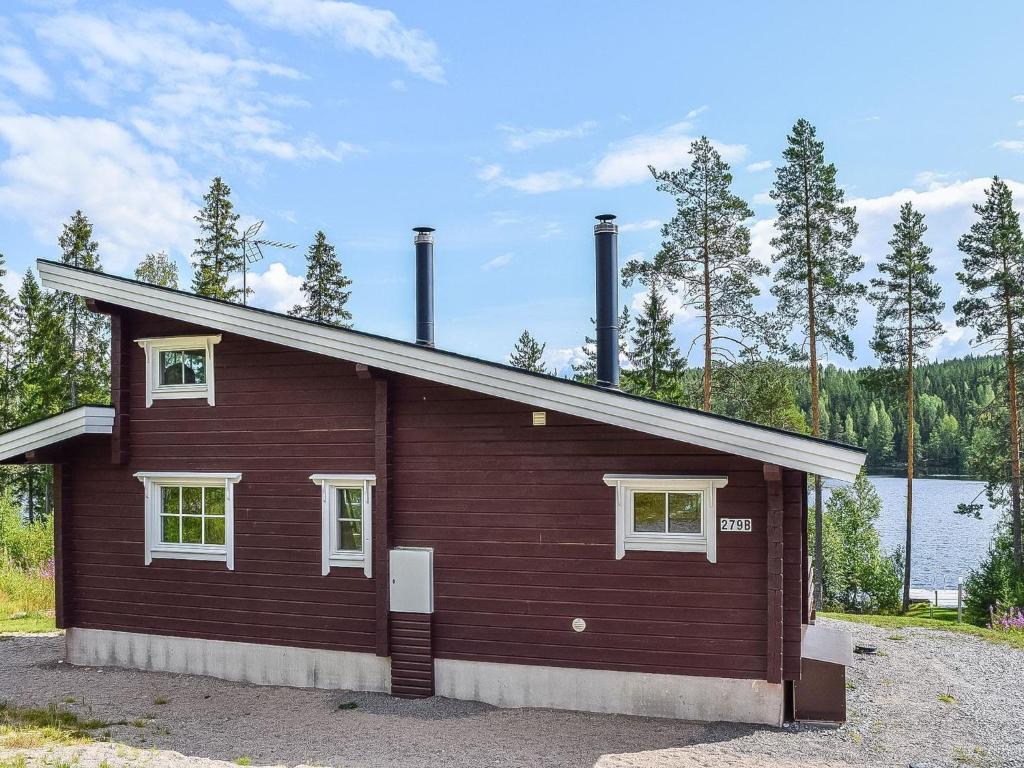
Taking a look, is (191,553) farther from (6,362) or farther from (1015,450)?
(6,362)

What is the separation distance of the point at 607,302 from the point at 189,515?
538 centimetres

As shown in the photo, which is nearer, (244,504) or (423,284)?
(244,504)

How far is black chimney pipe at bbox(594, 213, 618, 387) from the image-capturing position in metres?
8.73

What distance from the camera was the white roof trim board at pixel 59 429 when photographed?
921cm

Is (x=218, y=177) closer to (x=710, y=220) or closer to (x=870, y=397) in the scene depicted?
(x=710, y=220)

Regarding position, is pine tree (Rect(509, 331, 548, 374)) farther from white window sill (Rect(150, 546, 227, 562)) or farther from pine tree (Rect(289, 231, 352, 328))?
white window sill (Rect(150, 546, 227, 562))

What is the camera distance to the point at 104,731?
6977mm

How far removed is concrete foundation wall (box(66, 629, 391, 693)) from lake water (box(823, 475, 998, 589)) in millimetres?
23673

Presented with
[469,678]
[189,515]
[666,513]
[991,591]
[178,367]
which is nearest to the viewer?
[666,513]

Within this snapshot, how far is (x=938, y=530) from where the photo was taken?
146 ft

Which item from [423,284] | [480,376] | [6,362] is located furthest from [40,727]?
[6,362]

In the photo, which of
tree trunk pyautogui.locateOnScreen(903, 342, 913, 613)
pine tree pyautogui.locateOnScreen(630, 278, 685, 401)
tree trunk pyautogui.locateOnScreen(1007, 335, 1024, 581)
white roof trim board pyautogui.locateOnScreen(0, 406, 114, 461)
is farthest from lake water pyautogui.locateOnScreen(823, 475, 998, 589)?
white roof trim board pyautogui.locateOnScreen(0, 406, 114, 461)

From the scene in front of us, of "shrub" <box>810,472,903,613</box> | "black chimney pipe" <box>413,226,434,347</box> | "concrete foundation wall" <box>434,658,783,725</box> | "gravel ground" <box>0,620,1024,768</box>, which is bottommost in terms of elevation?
"shrub" <box>810,472,903,613</box>

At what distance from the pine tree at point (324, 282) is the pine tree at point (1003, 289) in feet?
73.3
